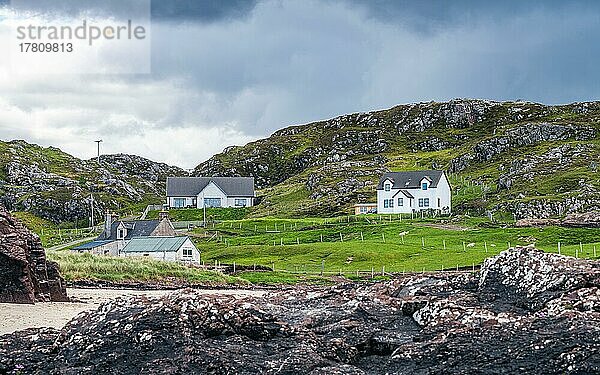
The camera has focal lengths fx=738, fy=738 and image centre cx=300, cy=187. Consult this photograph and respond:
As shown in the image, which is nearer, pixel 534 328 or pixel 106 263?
pixel 534 328

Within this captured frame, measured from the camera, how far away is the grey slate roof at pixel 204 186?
162m

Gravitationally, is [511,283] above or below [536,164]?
below

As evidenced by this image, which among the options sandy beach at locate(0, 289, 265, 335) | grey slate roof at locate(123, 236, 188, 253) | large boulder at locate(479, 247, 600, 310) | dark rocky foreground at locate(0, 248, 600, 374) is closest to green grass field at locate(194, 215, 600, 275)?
grey slate roof at locate(123, 236, 188, 253)

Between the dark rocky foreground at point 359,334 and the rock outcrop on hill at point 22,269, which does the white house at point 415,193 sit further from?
the dark rocky foreground at point 359,334

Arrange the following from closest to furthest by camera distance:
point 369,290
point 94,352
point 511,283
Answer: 1. point 94,352
2. point 511,283
3. point 369,290

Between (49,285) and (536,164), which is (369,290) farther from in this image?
(536,164)

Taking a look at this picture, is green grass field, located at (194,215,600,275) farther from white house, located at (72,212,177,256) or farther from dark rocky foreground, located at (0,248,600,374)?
dark rocky foreground, located at (0,248,600,374)

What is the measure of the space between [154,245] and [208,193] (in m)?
83.0

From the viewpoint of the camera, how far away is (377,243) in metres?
82.8

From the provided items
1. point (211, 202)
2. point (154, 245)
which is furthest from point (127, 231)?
point (211, 202)

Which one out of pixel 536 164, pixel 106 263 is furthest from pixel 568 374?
pixel 536 164

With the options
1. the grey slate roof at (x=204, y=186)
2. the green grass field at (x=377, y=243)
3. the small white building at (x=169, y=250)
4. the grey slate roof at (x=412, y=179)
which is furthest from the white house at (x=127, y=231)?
the grey slate roof at (x=204, y=186)

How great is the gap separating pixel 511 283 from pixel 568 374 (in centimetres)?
327

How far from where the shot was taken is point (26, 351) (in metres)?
9.99
